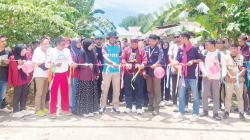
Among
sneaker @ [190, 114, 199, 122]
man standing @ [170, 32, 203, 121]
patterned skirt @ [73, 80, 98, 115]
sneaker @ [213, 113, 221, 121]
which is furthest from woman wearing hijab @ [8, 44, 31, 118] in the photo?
sneaker @ [213, 113, 221, 121]

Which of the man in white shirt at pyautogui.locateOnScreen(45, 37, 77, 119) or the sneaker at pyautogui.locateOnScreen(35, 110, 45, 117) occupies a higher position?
the man in white shirt at pyautogui.locateOnScreen(45, 37, 77, 119)

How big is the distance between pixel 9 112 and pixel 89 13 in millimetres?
12057

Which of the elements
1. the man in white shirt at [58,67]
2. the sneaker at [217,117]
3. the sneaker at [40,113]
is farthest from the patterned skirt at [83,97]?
the sneaker at [217,117]

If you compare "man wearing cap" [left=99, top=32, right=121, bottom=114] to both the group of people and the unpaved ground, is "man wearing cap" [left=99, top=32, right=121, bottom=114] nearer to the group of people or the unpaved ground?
the group of people

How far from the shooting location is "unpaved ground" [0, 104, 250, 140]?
13.0ft

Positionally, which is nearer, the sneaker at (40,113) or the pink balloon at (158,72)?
the pink balloon at (158,72)

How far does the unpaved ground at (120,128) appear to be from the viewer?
3.97 meters

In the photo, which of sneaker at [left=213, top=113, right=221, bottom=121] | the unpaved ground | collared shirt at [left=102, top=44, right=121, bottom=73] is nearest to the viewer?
the unpaved ground

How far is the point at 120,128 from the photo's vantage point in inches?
174

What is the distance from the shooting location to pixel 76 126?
4.50 m

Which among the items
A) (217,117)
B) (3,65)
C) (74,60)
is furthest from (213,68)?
(3,65)

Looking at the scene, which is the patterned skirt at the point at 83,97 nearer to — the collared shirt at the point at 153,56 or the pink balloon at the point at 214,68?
the collared shirt at the point at 153,56

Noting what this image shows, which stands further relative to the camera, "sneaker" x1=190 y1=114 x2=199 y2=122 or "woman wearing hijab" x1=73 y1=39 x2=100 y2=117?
"woman wearing hijab" x1=73 y1=39 x2=100 y2=117

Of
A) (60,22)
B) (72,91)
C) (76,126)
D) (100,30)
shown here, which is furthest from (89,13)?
(76,126)
